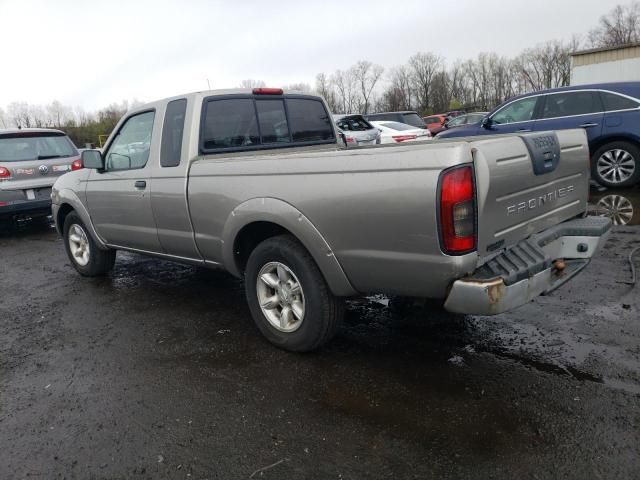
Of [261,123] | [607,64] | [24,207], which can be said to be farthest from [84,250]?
[607,64]

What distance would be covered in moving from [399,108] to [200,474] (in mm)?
71092

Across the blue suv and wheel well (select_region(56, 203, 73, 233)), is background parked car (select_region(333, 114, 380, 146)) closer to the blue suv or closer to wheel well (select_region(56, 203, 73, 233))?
the blue suv

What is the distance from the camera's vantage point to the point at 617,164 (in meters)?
8.45

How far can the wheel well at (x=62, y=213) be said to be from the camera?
19.5 ft

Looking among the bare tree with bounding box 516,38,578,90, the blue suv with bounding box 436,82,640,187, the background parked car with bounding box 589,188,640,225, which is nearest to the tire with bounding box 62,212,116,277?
the background parked car with bounding box 589,188,640,225

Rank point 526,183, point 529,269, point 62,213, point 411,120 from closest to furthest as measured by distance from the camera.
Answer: point 529,269, point 526,183, point 62,213, point 411,120

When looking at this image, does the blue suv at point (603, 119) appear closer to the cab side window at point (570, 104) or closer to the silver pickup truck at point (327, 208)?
the cab side window at point (570, 104)

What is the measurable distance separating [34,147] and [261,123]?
21.6 ft

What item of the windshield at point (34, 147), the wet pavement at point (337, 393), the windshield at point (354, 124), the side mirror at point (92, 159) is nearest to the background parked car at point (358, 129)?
the windshield at point (354, 124)

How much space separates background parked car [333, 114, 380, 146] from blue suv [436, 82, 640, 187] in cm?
604

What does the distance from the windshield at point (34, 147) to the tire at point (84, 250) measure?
3.71 m

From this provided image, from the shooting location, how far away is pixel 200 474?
2.43 m

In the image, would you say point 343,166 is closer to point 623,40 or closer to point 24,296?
point 24,296

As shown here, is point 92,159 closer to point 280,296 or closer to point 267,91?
point 267,91
